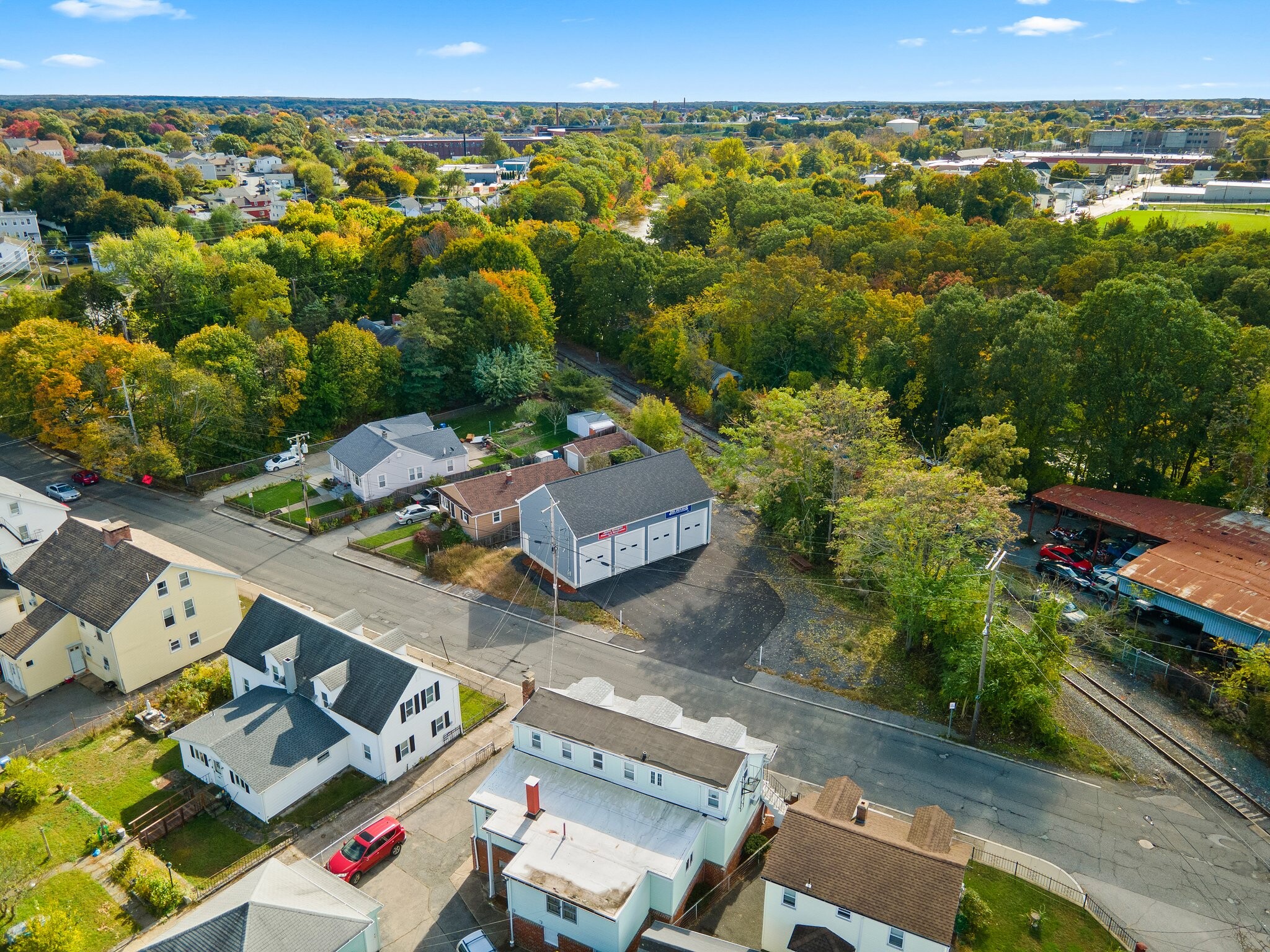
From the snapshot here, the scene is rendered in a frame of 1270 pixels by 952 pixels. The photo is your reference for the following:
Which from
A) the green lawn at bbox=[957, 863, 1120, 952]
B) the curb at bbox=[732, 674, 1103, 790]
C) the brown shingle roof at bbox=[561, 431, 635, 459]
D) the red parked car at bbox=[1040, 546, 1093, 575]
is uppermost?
the brown shingle roof at bbox=[561, 431, 635, 459]

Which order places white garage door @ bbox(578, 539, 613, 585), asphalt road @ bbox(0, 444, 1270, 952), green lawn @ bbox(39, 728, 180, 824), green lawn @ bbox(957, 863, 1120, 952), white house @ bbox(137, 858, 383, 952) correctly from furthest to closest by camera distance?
white garage door @ bbox(578, 539, 613, 585)
green lawn @ bbox(39, 728, 180, 824)
asphalt road @ bbox(0, 444, 1270, 952)
green lawn @ bbox(957, 863, 1120, 952)
white house @ bbox(137, 858, 383, 952)

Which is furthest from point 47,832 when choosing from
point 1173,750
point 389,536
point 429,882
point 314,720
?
point 1173,750

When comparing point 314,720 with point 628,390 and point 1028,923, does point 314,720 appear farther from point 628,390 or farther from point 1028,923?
point 628,390

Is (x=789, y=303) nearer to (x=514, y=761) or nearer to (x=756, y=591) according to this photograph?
(x=756, y=591)

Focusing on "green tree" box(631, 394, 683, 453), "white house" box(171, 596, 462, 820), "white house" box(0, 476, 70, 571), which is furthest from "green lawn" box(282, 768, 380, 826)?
"green tree" box(631, 394, 683, 453)

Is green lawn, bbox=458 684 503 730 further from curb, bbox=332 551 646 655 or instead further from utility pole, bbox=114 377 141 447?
utility pole, bbox=114 377 141 447

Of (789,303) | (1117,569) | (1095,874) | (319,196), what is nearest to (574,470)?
(789,303)

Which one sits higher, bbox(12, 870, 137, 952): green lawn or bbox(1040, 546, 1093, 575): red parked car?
bbox(1040, 546, 1093, 575): red parked car
